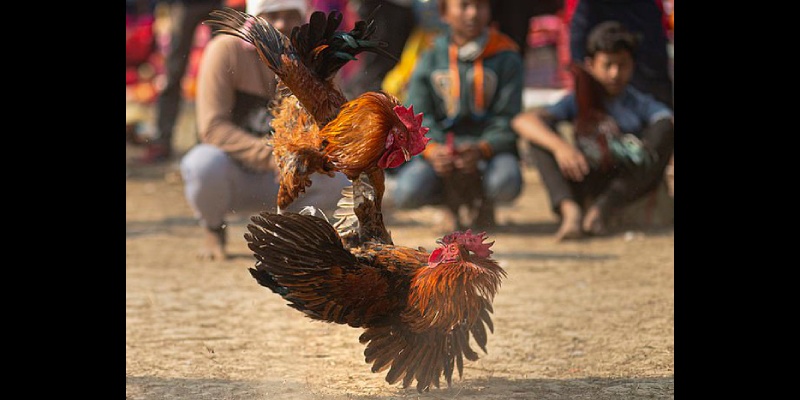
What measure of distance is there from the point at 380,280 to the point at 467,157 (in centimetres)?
309

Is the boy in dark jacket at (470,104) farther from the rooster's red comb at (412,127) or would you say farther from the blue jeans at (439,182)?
the rooster's red comb at (412,127)

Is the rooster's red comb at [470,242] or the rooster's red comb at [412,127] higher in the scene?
the rooster's red comb at [412,127]

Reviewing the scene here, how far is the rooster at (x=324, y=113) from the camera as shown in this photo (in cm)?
341

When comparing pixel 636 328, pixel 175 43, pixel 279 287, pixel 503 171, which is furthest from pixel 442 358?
pixel 175 43

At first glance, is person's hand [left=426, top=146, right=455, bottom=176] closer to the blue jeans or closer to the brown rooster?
the blue jeans

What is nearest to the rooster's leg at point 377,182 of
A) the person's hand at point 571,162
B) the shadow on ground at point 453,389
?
the shadow on ground at point 453,389

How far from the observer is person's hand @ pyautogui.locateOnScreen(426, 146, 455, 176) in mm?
6395

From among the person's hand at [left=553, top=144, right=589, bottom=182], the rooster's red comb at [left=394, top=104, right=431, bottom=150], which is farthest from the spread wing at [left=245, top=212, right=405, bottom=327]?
the person's hand at [left=553, top=144, right=589, bottom=182]

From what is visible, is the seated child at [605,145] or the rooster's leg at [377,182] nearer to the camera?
the rooster's leg at [377,182]

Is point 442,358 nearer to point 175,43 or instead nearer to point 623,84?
point 623,84

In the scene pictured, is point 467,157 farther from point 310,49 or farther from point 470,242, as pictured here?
point 470,242

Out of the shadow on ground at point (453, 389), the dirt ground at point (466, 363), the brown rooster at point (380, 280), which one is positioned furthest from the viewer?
the dirt ground at point (466, 363)

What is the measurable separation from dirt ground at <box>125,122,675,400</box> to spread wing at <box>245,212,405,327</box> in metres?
0.45

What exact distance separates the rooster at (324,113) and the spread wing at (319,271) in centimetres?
21
